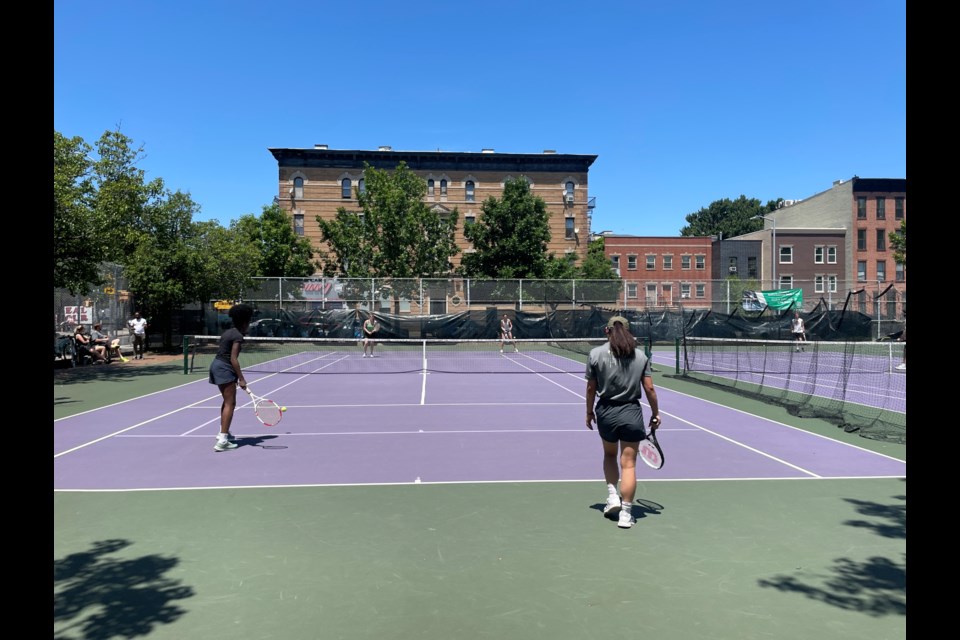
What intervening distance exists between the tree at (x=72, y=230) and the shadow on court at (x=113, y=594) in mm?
16543

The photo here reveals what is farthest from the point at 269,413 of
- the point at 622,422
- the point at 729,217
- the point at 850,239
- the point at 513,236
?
the point at 729,217

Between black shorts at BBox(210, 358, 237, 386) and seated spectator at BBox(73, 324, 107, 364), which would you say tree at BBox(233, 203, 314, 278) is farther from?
black shorts at BBox(210, 358, 237, 386)

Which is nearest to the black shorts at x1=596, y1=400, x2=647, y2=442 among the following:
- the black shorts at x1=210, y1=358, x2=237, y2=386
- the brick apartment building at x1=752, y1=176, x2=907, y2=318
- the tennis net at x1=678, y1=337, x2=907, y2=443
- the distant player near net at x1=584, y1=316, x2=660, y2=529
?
the distant player near net at x1=584, y1=316, x2=660, y2=529

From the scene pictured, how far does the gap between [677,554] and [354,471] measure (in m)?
4.23

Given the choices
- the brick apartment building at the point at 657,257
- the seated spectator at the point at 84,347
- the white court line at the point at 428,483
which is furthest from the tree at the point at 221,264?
the brick apartment building at the point at 657,257

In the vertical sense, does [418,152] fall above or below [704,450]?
above

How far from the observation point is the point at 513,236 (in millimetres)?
46906

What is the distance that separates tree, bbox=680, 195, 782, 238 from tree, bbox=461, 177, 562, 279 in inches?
2741

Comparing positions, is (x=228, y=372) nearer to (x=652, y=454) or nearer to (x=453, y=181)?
(x=652, y=454)

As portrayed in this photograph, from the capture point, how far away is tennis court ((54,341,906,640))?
4.18 m
